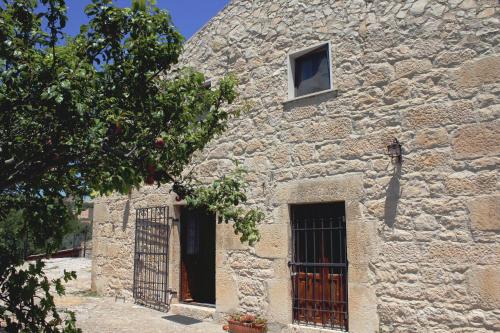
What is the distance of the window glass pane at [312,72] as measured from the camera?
601cm

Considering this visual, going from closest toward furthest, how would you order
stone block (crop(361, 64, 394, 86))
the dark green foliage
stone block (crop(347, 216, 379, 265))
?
the dark green foliage
stone block (crop(347, 216, 379, 265))
stone block (crop(361, 64, 394, 86))

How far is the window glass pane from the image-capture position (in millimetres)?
6012

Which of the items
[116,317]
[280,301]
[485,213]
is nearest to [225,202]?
[485,213]

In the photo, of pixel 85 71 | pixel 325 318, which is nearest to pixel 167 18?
pixel 85 71

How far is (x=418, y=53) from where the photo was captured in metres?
5.14

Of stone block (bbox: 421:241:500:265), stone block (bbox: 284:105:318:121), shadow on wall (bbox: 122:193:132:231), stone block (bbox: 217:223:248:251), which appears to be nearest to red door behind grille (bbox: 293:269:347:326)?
stone block (bbox: 217:223:248:251)

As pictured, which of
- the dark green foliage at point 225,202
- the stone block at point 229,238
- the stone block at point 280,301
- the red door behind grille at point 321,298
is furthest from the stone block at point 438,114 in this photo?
the stone block at point 229,238

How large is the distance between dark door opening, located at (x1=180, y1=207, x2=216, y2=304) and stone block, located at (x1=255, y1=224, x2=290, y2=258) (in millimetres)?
1664

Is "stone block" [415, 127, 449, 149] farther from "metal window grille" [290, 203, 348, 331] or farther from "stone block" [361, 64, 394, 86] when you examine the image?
"metal window grille" [290, 203, 348, 331]

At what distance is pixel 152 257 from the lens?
7789 mm

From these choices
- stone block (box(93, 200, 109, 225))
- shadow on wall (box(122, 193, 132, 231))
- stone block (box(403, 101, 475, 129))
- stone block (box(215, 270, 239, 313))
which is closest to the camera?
stone block (box(403, 101, 475, 129))

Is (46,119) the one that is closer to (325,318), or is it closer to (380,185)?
(380,185)

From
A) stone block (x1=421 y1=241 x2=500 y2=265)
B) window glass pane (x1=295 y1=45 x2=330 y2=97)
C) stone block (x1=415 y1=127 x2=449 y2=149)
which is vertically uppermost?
window glass pane (x1=295 y1=45 x2=330 y2=97)

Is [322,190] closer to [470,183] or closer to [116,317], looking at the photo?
[470,183]
